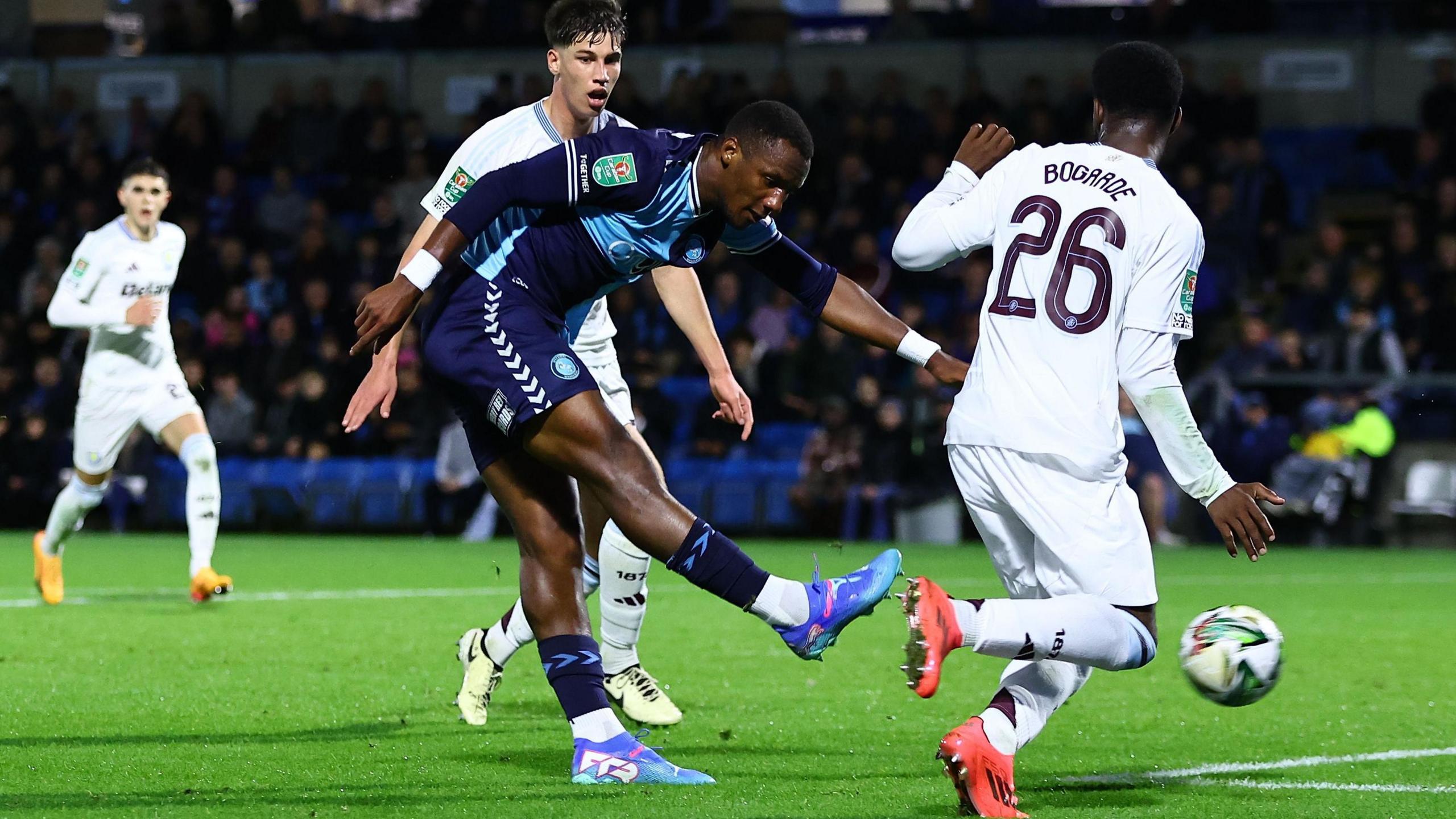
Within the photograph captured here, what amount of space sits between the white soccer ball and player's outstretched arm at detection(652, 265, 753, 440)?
74.4 inches

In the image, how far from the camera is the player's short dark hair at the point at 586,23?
6504 millimetres

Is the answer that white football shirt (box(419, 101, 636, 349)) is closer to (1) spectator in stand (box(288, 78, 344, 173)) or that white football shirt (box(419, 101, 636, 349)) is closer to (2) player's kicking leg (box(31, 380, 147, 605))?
(2) player's kicking leg (box(31, 380, 147, 605))

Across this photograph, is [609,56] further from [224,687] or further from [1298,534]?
[1298,534]

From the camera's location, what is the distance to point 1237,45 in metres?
21.3

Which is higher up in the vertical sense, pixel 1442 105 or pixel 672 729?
pixel 1442 105

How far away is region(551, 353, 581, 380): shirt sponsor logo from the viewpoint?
4.89 m

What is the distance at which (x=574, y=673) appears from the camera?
5.11 m

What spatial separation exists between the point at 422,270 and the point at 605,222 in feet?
1.77

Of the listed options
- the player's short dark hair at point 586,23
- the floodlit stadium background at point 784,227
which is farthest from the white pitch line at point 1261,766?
the floodlit stadium background at point 784,227

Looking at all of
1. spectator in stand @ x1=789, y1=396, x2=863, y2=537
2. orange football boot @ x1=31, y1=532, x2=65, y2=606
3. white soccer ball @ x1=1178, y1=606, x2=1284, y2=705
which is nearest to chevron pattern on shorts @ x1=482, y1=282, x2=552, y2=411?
white soccer ball @ x1=1178, y1=606, x2=1284, y2=705

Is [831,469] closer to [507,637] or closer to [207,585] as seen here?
[207,585]

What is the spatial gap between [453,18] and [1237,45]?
9.98m

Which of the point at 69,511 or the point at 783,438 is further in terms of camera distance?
the point at 783,438

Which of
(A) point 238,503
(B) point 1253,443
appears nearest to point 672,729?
(B) point 1253,443
